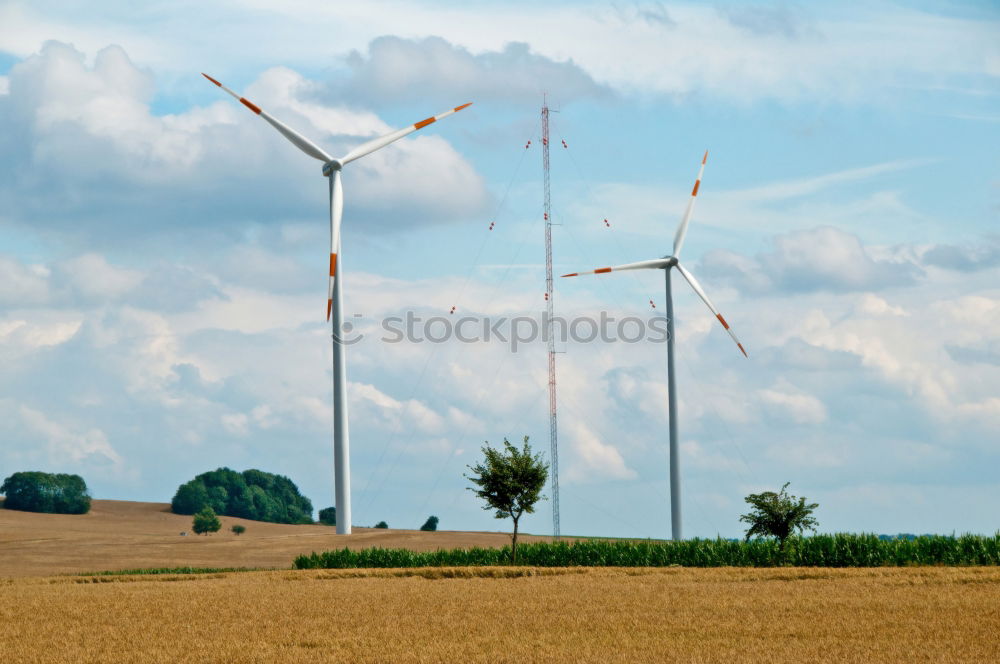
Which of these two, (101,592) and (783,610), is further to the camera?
(101,592)

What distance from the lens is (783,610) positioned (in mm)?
38750

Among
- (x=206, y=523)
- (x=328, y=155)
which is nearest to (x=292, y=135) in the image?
(x=328, y=155)

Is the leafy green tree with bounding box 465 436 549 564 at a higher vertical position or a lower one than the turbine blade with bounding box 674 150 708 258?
lower

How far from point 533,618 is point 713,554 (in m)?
26.0

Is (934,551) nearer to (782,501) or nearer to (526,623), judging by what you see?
(782,501)

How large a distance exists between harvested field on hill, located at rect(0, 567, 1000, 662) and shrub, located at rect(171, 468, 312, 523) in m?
119

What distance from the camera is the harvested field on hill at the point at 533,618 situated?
31.2 m

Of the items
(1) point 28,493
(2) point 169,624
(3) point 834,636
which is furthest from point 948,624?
(1) point 28,493

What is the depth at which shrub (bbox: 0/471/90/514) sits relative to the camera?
6265 inches

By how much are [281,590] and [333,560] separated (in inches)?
699

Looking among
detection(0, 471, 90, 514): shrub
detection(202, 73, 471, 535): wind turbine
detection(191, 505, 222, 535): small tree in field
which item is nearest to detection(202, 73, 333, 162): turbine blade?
detection(202, 73, 471, 535): wind turbine

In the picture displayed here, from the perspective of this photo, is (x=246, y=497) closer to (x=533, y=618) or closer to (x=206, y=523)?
(x=206, y=523)

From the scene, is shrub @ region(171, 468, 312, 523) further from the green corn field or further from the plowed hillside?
the green corn field

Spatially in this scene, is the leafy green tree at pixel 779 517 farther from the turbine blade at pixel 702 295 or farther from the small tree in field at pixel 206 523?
the small tree in field at pixel 206 523
